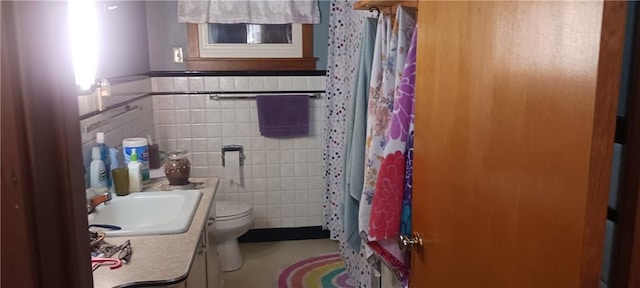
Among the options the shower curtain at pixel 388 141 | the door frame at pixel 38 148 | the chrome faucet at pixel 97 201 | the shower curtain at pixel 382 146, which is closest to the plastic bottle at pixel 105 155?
the chrome faucet at pixel 97 201

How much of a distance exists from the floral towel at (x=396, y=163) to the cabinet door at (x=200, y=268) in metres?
0.56

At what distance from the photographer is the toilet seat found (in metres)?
3.03

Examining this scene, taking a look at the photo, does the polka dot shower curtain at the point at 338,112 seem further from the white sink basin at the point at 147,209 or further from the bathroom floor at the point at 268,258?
the white sink basin at the point at 147,209

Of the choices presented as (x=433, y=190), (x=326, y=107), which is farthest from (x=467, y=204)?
(x=326, y=107)

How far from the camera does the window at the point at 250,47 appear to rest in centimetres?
335

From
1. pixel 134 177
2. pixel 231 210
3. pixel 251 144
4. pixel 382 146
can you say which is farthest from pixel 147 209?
pixel 251 144

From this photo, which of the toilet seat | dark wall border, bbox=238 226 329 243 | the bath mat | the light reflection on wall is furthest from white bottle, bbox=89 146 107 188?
dark wall border, bbox=238 226 329 243

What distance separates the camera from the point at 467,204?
3.45 feet

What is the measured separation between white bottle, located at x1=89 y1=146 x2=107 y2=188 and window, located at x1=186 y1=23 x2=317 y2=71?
1.47 metres

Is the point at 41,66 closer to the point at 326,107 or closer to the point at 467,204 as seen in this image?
the point at 467,204

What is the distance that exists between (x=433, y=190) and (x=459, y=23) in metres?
0.40

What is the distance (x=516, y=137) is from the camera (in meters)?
0.85

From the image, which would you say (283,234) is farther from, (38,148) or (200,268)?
(38,148)

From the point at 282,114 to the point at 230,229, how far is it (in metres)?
0.84
